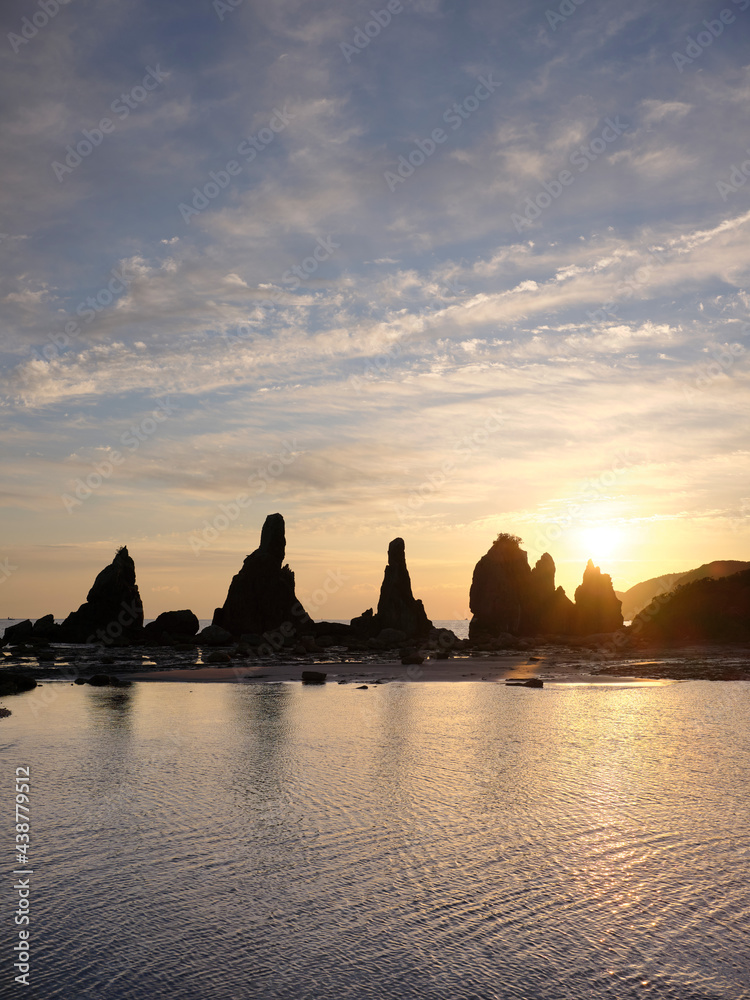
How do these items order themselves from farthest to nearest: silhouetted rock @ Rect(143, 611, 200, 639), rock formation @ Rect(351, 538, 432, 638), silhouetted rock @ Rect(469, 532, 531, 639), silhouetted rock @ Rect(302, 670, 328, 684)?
silhouetted rock @ Rect(469, 532, 531, 639) → rock formation @ Rect(351, 538, 432, 638) → silhouetted rock @ Rect(143, 611, 200, 639) → silhouetted rock @ Rect(302, 670, 328, 684)

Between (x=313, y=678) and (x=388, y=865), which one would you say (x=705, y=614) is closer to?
(x=313, y=678)

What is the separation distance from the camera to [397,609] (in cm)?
11794

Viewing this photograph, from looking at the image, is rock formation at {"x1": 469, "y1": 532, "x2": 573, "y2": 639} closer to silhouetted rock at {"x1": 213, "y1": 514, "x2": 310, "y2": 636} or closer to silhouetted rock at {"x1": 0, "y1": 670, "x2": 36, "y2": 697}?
silhouetted rock at {"x1": 213, "y1": 514, "x2": 310, "y2": 636}

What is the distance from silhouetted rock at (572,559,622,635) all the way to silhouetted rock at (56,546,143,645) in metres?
82.7

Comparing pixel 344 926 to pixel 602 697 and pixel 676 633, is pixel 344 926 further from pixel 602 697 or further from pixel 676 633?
pixel 676 633

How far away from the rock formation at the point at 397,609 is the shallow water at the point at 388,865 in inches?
3731

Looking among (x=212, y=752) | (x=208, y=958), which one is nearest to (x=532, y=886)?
(x=208, y=958)

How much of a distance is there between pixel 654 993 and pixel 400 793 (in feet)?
28.7

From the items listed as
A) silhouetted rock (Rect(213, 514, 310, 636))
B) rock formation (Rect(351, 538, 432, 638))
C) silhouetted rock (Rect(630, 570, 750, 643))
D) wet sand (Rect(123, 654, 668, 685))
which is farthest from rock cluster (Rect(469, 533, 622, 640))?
wet sand (Rect(123, 654, 668, 685))

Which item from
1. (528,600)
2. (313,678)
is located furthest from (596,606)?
(313,678)

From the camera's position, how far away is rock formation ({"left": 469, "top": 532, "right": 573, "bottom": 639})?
13125 cm

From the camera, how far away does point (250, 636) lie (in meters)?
98.8

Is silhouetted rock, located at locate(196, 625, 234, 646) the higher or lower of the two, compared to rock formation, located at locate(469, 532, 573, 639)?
lower

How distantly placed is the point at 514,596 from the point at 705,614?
42.7m
